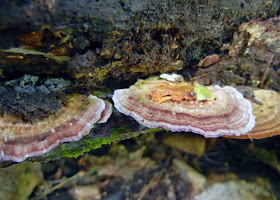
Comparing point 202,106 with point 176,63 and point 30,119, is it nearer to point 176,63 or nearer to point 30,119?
point 176,63

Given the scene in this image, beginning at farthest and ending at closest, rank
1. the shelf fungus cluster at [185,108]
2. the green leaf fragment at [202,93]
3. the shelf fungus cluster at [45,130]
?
the green leaf fragment at [202,93] < the shelf fungus cluster at [185,108] < the shelf fungus cluster at [45,130]

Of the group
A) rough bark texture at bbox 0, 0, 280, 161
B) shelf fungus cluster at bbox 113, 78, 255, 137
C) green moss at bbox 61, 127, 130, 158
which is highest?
rough bark texture at bbox 0, 0, 280, 161

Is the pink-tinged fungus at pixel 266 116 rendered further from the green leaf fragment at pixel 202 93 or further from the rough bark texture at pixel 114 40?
the green leaf fragment at pixel 202 93

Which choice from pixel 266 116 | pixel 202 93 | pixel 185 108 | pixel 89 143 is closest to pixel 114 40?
pixel 185 108

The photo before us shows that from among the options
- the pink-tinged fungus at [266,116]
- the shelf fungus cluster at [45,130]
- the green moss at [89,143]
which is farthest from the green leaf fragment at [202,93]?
the shelf fungus cluster at [45,130]

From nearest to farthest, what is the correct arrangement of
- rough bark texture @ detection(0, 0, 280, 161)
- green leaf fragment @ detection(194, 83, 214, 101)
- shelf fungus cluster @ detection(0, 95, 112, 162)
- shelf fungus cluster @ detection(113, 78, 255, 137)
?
1. rough bark texture @ detection(0, 0, 280, 161)
2. shelf fungus cluster @ detection(0, 95, 112, 162)
3. shelf fungus cluster @ detection(113, 78, 255, 137)
4. green leaf fragment @ detection(194, 83, 214, 101)

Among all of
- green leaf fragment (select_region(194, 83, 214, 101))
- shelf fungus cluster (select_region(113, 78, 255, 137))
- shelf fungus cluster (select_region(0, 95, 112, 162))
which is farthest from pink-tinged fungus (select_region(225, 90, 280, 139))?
shelf fungus cluster (select_region(0, 95, 112, 162))

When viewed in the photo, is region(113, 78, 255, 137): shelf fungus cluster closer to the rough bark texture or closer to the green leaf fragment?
the green leaf fragment
